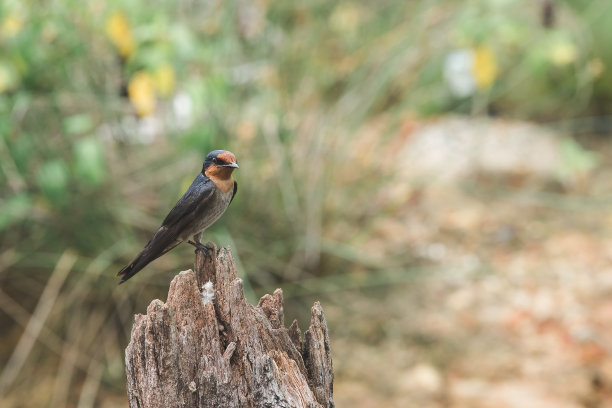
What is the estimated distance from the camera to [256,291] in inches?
149

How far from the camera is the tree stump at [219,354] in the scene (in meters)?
1.58

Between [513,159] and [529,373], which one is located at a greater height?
[513,159]

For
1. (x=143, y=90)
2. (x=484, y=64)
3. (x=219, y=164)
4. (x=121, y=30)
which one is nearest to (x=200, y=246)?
(x=219, y=164)

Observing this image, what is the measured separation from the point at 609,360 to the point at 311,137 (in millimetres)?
2062

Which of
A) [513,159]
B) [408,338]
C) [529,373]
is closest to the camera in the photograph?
[529,373]

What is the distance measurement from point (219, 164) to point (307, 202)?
254 cm

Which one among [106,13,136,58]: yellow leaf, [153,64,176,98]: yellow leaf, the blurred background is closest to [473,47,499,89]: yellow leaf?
the blurred background

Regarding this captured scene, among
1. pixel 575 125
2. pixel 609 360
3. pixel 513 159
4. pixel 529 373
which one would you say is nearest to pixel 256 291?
pixel 529 373

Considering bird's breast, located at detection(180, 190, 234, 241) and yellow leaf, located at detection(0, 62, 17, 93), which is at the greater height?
yellow leaf, located at detection(0, 62, 17, 93)

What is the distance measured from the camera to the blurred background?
3275mm

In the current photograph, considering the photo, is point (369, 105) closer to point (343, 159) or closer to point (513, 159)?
point (343, 159)

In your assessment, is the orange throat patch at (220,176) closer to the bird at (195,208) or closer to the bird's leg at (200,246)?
the bird at (195,208)

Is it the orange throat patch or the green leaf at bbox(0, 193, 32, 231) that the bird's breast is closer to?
the orange throat patch

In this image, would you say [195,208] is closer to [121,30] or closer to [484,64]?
[121,30]
